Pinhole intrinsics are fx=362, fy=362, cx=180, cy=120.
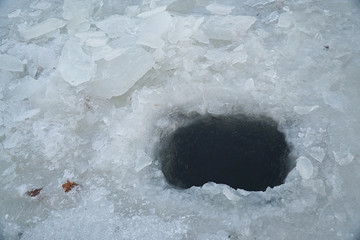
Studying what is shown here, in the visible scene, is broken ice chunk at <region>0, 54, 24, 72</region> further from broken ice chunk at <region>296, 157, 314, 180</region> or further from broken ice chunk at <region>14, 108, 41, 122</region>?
broken ice chunk at <region>296, 157, 314, 180</region>

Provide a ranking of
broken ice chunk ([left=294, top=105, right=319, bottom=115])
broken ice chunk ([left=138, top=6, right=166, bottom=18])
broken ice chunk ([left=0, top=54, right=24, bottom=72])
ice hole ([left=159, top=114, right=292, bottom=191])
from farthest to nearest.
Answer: broken ice chunk ([left=138, top=6, right=166, bottom=18]) < broken ice chunk ([left=0, top=54, right=24, bottom=72]) < ice hole ([left=159, top=114, right=292, bottom=191]) < broken ice chunk ([left=294, top=105, right=319, bottom=115])

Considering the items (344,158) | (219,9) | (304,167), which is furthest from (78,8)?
(344,158)

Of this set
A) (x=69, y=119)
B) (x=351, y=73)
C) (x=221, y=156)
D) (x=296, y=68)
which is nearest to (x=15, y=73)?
(x=69, y=119)

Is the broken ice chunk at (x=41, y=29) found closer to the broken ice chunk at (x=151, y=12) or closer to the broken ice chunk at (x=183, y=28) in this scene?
the broken ice chunk at (x=151, y=12)

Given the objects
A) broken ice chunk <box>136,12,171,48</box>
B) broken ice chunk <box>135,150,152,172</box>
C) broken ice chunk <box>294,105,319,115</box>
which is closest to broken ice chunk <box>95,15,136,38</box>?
broken ice chunk <box>136,12,171,48</box>

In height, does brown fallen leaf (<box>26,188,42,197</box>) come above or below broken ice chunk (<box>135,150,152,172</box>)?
below

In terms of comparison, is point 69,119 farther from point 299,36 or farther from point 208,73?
point 299,36
